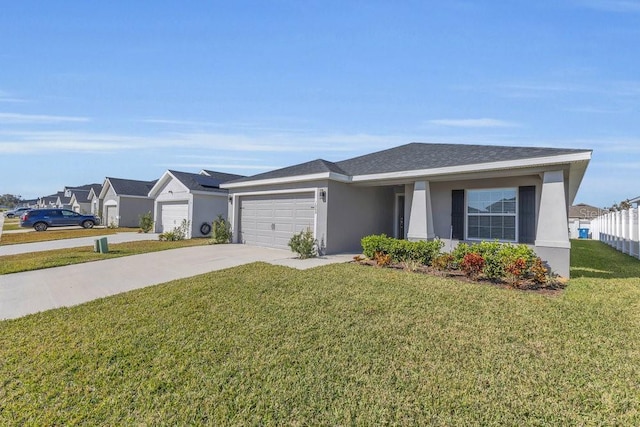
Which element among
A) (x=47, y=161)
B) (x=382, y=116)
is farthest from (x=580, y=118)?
(x=47, y=161)

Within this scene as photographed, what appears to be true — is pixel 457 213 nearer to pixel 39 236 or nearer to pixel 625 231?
pixel 625 231

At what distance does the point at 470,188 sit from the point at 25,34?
14.0 m

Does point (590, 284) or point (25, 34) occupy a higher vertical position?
point (25, 34)

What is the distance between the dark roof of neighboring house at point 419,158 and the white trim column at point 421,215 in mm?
752

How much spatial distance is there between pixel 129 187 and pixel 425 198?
29226 mm

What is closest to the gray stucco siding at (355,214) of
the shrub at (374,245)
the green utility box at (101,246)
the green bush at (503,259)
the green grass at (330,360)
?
the shrub at (374,245)

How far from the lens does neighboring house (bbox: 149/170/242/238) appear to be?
1881 cm

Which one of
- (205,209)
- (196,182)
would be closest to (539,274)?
(205,209)

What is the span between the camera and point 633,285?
720cm

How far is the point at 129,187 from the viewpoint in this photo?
29.8 m

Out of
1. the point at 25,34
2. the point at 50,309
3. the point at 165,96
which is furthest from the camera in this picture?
the point at 165,96

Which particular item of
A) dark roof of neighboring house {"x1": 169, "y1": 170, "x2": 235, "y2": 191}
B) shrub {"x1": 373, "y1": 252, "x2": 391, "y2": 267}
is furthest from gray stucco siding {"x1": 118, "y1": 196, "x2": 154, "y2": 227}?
shrub {"x1": 373, "y1": 252, "x2": 391, "y2": 267}

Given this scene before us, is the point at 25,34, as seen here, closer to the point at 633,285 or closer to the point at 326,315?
the point at 326,315

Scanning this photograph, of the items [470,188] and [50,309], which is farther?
[470,188]
